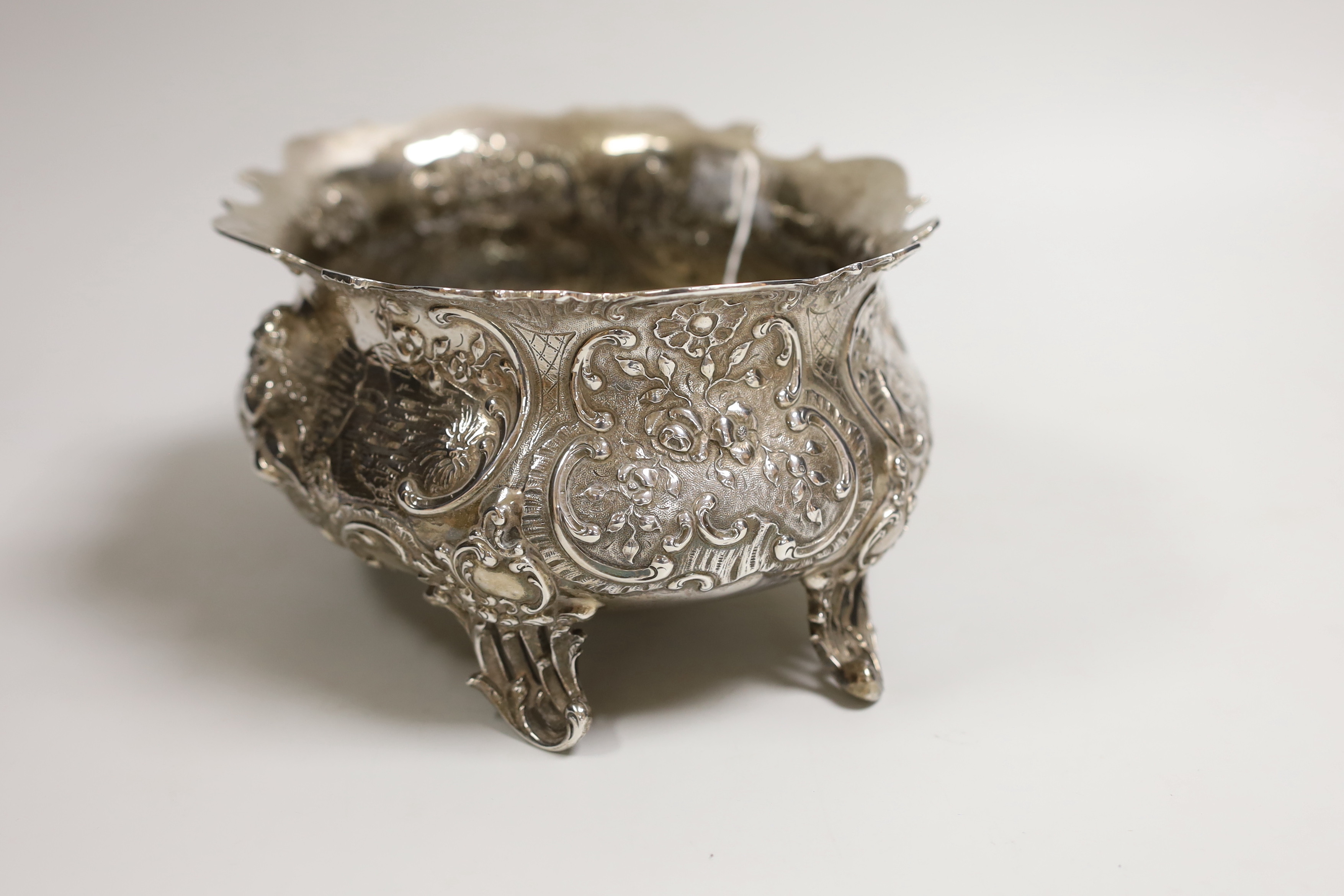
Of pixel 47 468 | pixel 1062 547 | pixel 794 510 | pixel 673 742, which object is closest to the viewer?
pixel 794 510

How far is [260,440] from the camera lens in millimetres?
1749

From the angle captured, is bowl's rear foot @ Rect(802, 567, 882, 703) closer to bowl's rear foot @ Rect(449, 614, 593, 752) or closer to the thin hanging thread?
bowl's rear foot @ Rect(449, 614, 593, 752)

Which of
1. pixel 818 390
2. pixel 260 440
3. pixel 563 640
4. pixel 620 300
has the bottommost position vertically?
pixel 563 640

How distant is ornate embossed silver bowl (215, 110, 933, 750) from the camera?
1.49 meters

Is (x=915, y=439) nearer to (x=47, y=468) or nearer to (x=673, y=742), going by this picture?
(x=673, y=742)

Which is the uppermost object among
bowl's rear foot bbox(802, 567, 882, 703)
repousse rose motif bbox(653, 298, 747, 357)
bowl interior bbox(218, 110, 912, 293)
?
repousse rose motif bbox(653, 298, 747, 357)

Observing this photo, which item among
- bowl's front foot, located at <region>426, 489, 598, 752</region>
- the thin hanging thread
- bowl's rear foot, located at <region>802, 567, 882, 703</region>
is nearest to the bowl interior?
the thin hanging thread

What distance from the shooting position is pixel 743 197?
2.25 m

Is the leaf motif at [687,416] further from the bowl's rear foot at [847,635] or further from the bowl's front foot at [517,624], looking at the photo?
the bowl's rear foot at [847,635]

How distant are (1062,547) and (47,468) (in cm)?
169

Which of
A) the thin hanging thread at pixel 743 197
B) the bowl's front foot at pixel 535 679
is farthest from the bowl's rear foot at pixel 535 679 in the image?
the thin hanging thread at pixel 743 197

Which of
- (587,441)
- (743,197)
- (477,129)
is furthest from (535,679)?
(477,129)

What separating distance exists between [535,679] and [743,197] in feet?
3.22

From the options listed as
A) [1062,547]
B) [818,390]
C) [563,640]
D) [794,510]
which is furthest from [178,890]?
[1062,547]
